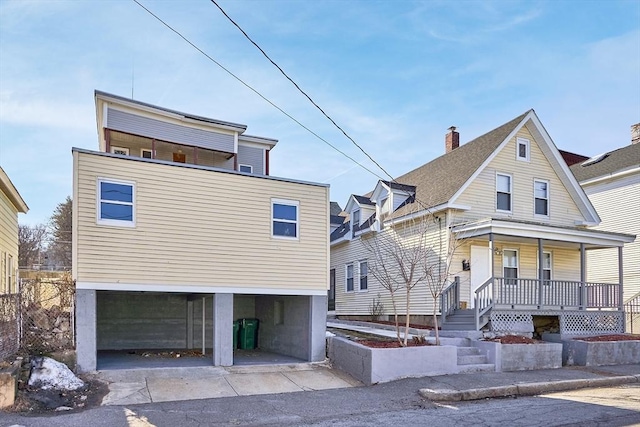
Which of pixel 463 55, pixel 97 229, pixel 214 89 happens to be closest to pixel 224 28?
pixel 214 89

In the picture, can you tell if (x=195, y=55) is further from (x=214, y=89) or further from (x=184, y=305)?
(x=184, y=305)

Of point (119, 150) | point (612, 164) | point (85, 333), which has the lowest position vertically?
point (85, 333)

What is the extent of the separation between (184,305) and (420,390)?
9061 millimetres

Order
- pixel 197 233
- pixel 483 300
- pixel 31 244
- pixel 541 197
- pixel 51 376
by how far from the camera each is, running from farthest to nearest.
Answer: pixel 31 244, pixel 541 197, pixel 483 300, pixel 197 233, pixel 51 376

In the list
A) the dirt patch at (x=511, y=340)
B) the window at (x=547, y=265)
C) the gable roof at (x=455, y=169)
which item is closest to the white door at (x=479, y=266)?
the gable roof at (x=455, y=169)

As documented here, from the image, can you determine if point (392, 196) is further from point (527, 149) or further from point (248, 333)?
point (248, 333)

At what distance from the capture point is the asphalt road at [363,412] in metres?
8.69

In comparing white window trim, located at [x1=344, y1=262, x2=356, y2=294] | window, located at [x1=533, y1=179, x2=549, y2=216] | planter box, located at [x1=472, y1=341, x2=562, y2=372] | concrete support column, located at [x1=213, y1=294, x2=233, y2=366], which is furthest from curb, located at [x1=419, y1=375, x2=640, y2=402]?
white window trim, located at [x1=344, y1=262, x2=356, y2=294]

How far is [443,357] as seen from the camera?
41.5 feet

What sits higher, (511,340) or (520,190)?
(520,190)

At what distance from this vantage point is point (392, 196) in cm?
2164

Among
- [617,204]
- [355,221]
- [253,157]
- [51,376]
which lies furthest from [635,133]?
[51,376]

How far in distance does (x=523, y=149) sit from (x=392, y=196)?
5166 millimetres

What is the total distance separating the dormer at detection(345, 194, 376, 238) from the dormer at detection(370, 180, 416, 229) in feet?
3.77
